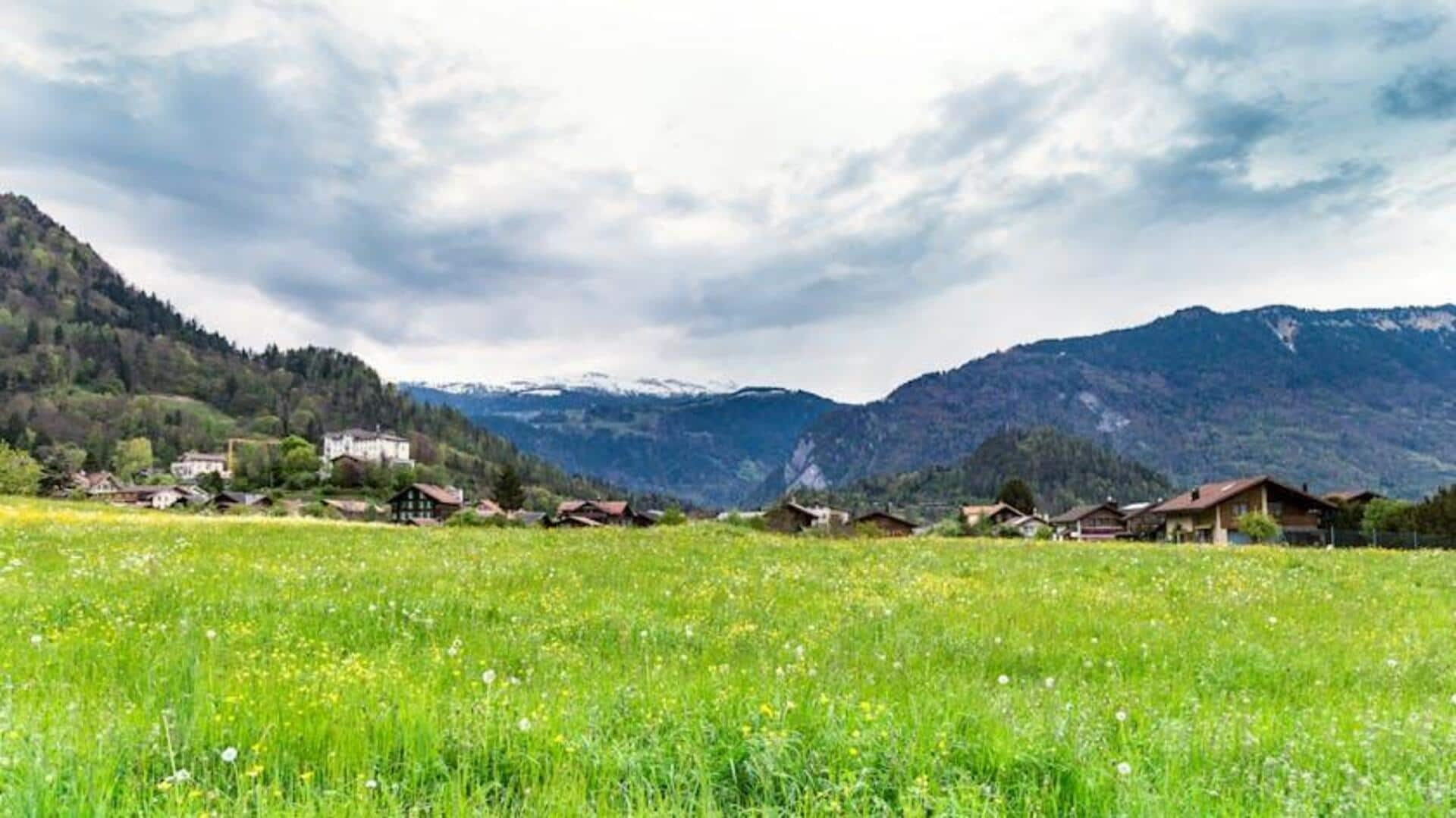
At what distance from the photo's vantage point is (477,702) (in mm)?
5656

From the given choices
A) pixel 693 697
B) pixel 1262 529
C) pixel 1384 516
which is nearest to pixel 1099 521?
pixel 1384 516

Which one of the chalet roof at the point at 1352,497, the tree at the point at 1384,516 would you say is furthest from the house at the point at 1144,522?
the tree at the point at 1384,516

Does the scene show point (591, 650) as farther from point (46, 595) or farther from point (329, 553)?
point (329, 553)

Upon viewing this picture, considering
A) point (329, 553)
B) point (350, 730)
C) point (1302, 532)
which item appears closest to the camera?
point (350, 730)

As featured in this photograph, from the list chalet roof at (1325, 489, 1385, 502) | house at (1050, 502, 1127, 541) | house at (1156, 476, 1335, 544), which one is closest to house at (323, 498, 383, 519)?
house at (1050, 502, 1127, 541)

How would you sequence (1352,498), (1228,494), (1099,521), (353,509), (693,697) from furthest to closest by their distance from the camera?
(353,509), (1099,521), (1352,498), (1228,494), (693,697)

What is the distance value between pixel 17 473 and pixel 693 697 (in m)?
138

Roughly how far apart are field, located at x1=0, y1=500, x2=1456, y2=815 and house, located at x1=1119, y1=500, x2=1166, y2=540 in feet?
441

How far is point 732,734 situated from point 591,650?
12.0ft

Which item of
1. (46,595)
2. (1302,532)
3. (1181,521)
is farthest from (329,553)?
(1181,521)

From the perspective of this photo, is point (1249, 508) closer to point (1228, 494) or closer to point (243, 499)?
point (1228, 494)

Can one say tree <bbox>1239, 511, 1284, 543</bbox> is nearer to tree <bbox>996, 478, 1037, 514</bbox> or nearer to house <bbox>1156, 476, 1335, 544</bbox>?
house <bbox>1156, 476, 1335, 544</bbox>

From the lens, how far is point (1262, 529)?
275ft

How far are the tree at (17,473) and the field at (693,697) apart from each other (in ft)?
367
